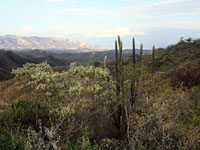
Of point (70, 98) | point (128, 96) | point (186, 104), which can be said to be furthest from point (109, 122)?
point (186, 104)

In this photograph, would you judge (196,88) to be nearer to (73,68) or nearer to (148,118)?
(148,118)

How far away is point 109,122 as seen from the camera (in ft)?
27.3

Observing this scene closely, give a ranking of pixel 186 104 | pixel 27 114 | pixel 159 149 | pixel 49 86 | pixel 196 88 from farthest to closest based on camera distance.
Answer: pixel 196 88
pixel 186 104
pixel 27 114
pixel 49 86
pixel 159 149

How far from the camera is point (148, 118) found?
773 cm

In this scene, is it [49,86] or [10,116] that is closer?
[49,86]

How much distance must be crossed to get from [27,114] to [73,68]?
3.13 metres

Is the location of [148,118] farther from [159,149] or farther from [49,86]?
[49,86]

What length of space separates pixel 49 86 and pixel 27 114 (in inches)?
87.1

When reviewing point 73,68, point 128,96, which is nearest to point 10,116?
point 73,68

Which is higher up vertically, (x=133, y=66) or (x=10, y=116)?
(x=133, y=66)

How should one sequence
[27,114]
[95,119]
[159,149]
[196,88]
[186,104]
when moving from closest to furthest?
[159,149], [95,119], [27,114], [186,104], [196,88]

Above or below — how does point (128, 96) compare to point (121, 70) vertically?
below

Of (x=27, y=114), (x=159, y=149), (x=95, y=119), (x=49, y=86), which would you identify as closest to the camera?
(x=159, y=149)

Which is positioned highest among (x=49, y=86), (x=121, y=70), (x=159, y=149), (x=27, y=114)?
(x=121, y=70)
